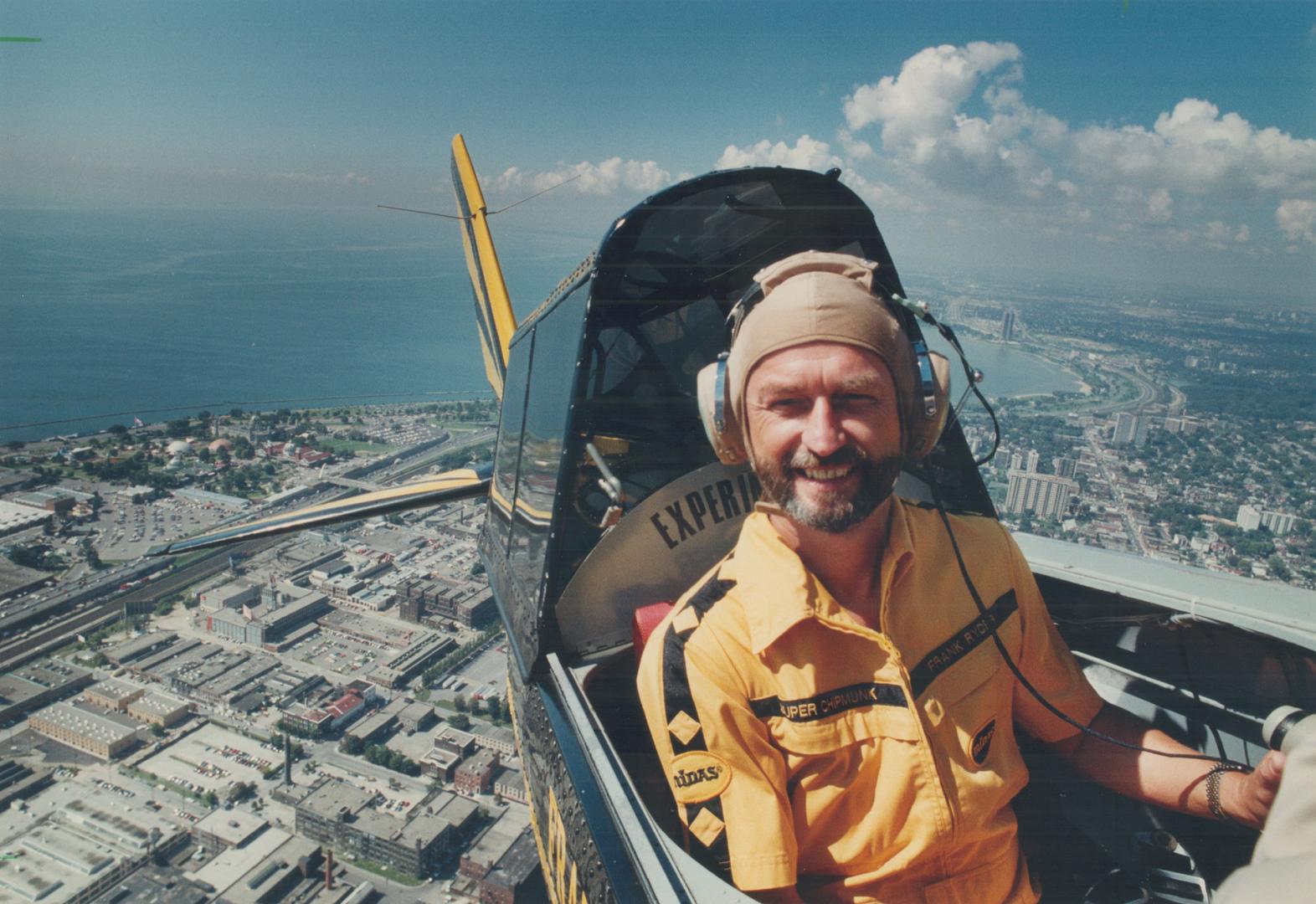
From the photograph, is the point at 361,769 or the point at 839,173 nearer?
the point at 839,173

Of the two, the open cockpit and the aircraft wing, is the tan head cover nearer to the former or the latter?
the open cockpit

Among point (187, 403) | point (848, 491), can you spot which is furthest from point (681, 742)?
point (187, 403)

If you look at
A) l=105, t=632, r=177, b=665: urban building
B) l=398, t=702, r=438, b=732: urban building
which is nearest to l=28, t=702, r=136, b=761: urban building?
l=105, t=632, r=177, b=665: urban building

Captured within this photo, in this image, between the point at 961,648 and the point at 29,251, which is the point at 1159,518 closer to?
the point at 961,648

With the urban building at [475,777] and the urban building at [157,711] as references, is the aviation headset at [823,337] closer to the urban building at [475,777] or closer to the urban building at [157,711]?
the urban building at [475,777]

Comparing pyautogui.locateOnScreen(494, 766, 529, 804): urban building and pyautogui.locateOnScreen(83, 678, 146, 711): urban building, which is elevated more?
pyautogui.locateOnScreen(83, 678, 146, 711): urban building

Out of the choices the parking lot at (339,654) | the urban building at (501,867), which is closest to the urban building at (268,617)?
the parking lot at (339,654)
